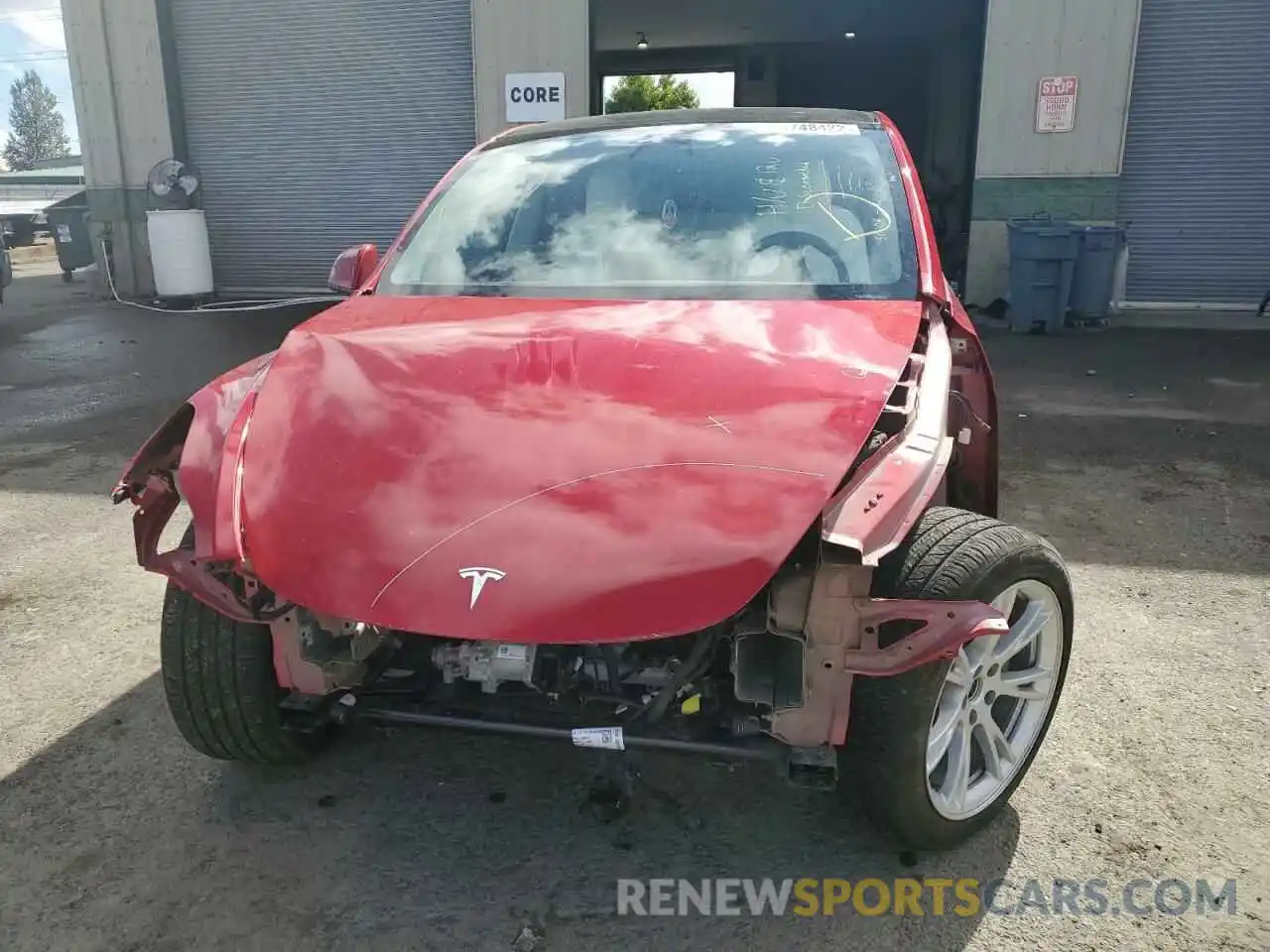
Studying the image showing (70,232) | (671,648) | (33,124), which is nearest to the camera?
(671,648)

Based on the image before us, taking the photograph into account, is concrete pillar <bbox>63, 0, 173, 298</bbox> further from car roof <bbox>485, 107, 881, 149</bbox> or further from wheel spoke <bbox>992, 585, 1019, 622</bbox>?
wheel spoke <bbox>992, 585, 1019, 622</bbox>

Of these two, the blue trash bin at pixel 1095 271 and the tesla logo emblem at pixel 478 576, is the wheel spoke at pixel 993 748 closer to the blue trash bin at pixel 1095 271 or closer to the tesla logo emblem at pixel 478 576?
the tesla logo emblem at pixel 478 576

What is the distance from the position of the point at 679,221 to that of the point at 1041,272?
8295 millimetres

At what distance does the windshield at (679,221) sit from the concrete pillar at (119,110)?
12059mm

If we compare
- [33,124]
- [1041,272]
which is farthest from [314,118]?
[33,124]

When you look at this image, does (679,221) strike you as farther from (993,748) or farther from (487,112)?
(487,112)

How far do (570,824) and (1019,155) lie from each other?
10665mm

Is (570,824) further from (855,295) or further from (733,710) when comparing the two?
(855,295)

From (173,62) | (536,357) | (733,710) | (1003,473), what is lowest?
(1003,473)

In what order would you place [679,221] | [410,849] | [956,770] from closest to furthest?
[956,770] → [410,849] → [679,221]

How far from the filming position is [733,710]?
7.18 feet

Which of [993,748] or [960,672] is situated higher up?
[960,672]

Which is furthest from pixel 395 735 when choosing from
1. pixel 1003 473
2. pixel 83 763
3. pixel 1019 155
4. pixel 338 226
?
pixel 338 226

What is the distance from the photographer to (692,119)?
368 centimetres
